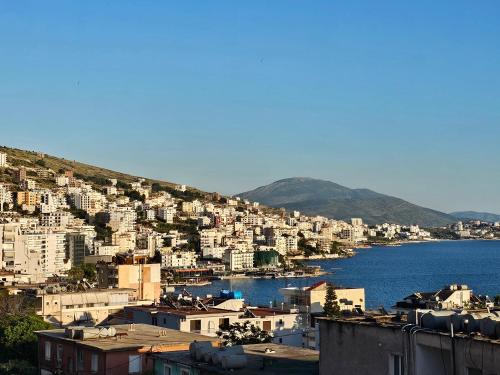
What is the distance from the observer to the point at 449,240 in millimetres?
187750

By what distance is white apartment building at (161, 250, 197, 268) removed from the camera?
81062 millimetres

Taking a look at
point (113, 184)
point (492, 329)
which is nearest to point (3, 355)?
point (492, 329)

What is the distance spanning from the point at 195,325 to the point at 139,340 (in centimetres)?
586

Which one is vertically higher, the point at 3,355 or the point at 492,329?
the point at 492,329

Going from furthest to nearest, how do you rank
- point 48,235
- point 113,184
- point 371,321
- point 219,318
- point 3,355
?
point 113,184 < point 48,235 < point 219,318 < point 3,355 < point 371,321

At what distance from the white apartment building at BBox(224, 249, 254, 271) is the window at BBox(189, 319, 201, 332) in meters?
69.9

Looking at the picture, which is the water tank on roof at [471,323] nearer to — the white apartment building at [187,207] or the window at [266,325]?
the window at [266,325]

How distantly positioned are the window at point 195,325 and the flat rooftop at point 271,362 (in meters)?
6.49

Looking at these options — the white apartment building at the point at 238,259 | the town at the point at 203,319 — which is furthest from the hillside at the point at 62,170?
the white apartment building at the point at 238,259

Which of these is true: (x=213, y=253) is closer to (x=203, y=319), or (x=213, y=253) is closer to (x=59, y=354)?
Answer: (x=203, y=319)

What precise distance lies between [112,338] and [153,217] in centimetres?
10086

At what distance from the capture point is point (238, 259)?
86500mm

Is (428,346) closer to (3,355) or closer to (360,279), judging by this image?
(3,355)

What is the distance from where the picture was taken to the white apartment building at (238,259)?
278 ft
